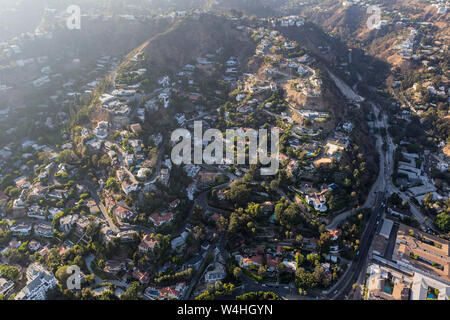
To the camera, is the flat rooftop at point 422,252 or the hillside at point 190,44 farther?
the hillside at point 190,44

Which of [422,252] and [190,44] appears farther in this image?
[190,44]

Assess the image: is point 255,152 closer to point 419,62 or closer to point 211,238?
point 211,238

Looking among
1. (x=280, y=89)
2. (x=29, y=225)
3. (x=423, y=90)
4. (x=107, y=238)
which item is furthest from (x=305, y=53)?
(x=29, y=225)

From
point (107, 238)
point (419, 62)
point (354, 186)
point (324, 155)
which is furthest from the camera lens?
point (419, 62)

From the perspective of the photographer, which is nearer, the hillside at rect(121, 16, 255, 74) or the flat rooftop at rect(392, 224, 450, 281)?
the flat rooftop at rect(392, 224, 450, 281)

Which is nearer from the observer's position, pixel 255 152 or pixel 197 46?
pixel 255 152

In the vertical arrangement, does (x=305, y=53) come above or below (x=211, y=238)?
above

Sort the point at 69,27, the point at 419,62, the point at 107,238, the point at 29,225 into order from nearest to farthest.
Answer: the point at 107,238 → the point at 29,225 → the point at 419,62 → the point at 69,27

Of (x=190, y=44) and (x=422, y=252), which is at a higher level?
(x=190, y=44)

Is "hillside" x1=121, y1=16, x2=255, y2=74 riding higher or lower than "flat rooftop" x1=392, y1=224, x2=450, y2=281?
higher

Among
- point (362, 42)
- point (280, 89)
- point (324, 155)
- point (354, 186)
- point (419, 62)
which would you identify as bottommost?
point (354, 186)

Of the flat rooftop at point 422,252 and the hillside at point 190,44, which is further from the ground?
the hillside at point 190,44
